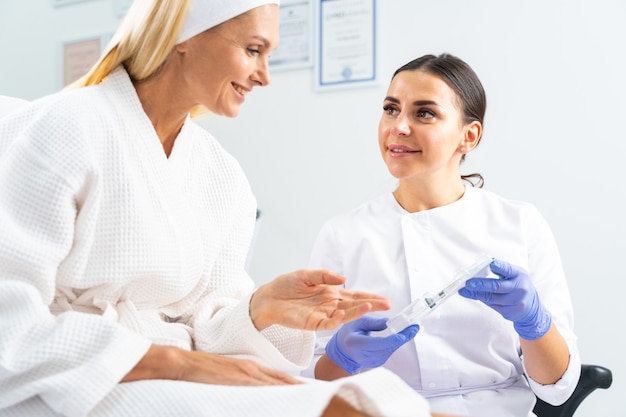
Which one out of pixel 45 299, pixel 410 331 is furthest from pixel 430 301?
pixel 45 299

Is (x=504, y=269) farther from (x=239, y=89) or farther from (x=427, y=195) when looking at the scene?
(x=239, y=89)

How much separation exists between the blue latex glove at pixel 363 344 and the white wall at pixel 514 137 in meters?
0.96

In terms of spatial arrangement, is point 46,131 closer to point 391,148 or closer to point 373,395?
point 373,395

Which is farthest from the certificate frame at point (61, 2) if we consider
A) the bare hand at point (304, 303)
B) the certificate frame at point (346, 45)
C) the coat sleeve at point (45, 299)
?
the bare hand at point (304, 303)

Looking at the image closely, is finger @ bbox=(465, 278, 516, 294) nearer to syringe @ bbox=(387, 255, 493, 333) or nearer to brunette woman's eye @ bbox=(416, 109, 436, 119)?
syringe @ bbox=(387, 255, 493, 333)

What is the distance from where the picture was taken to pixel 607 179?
2189mm

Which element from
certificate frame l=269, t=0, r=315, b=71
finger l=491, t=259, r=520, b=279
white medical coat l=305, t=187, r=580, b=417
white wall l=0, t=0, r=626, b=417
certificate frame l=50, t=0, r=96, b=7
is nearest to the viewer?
finger l=491, t=259, r=520, b=279

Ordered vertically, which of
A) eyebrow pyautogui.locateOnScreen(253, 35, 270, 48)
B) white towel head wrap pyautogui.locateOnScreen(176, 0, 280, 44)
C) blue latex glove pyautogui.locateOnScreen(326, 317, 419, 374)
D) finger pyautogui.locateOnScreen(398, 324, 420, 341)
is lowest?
blue latex glove pyautogui.locateOnScreen(326, 317, 419, 374)

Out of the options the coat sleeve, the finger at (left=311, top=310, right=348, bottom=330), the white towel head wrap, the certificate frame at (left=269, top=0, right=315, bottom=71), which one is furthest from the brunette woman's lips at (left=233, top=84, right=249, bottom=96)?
the certificate frame at (left=269, top=0, right=315, bottom=71)

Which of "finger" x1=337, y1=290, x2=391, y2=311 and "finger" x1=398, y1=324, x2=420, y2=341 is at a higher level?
"finger" x1=337, y1=290, x2=391, y2=311

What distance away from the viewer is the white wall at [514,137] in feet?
7.15

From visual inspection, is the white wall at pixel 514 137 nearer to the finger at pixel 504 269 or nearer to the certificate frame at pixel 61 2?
the finger at pixel 504 269

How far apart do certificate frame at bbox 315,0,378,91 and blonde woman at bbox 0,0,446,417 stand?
1244mm

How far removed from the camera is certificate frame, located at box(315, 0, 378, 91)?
257cm
